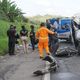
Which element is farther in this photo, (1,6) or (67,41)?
(1,6)

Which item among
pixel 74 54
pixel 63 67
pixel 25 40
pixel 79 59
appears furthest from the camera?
pixel 25 40

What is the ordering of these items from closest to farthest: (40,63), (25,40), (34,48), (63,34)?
(40,63), (25,40), (34,48), (63,34)

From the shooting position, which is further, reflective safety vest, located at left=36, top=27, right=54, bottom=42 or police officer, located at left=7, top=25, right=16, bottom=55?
police officer, located at left=7, top=25, right=16, bottom=55

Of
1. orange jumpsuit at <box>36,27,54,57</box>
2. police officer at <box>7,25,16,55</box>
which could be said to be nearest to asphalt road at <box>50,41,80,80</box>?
orange jumpsuit at <box>36,27,54,57</box>

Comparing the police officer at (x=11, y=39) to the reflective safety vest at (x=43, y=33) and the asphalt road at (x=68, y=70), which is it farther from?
the asphalt road at (x=68, y=70)

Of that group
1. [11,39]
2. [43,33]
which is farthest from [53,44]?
[11,39]

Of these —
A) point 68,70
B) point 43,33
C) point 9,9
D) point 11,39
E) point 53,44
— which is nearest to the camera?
point 68,70

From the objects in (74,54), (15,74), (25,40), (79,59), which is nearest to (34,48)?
(25,40)

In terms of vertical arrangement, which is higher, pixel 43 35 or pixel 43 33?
pixel 43 33

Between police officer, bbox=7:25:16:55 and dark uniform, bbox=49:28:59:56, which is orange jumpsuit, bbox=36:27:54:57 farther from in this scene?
police officer, bbox=7:25:16:55

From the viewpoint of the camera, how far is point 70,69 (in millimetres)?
18938

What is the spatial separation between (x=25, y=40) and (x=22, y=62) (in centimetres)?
615

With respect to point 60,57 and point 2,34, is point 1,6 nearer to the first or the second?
point 2,34

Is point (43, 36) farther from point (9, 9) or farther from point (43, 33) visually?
point (9, 9)
